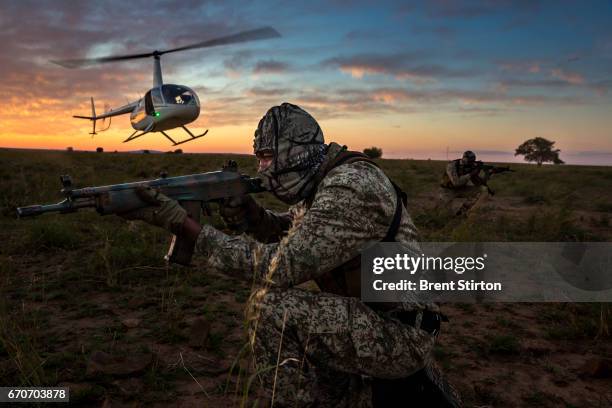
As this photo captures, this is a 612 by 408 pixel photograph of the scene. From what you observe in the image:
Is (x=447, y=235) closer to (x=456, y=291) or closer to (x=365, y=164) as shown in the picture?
(x=456, y=291)

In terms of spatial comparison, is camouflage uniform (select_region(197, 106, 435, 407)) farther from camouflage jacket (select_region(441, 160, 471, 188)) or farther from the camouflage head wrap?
camouflage jacket (select_region(441, 160, 471, 188))

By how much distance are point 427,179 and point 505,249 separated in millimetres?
16506

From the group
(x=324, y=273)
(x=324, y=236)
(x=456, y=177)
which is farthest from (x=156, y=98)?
(x=324, y=236)

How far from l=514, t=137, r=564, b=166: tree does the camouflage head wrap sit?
8708 centimetres

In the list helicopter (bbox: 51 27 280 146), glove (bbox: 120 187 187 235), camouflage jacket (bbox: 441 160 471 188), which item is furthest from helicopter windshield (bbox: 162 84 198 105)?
glove (bbox: 120 187 187 235)

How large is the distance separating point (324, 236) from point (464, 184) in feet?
32.0

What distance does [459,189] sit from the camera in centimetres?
1142

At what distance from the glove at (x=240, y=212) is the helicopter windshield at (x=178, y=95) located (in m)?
17.1

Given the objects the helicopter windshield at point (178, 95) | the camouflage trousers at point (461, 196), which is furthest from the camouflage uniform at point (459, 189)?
the helicopter windshield at point (178, 95)

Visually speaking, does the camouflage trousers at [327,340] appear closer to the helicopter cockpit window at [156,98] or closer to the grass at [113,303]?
the grass at [113,303]

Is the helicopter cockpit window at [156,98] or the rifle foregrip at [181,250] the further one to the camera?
the helicopter cockpit window at [156,98]

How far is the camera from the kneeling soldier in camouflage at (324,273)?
2.43 meters

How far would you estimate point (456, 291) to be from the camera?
5922 mm

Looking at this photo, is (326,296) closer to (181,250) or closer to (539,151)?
(181,250)
